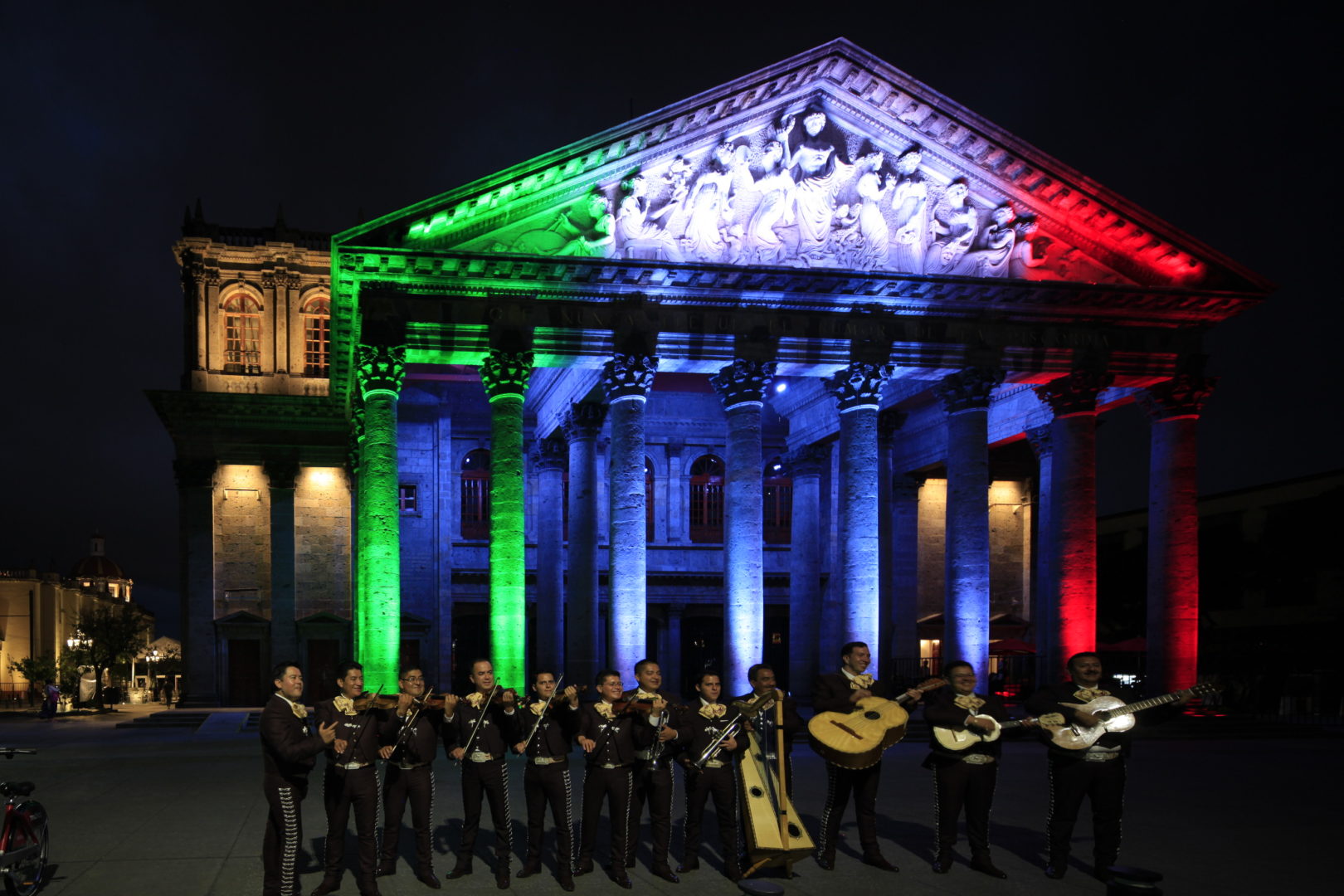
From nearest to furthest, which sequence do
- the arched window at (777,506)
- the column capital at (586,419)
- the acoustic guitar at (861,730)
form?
the acoustic guitar at (861,730) → the column capital at (586,419) → the arched window at (777,506)

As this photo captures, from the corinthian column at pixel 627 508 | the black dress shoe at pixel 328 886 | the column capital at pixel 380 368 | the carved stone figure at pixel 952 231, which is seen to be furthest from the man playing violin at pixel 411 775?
the carved stone figure at pixel 952 231

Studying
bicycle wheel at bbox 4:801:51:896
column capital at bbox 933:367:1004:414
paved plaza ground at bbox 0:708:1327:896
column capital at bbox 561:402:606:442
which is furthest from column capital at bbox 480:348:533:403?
bicycle wheel at bbox 4:801:51:896

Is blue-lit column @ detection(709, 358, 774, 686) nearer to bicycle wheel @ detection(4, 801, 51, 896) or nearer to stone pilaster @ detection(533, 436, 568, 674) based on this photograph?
stone pilaster @ detection(533, 436, 568, 674)

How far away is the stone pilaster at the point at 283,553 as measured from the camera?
124 feet

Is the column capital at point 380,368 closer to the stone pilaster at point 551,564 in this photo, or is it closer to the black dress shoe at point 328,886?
the stone pilaster at point 551,564

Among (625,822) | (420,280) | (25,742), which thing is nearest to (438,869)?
(625,822)

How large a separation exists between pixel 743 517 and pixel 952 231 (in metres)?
9.08

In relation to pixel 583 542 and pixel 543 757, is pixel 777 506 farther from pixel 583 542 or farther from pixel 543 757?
pixel 543 757

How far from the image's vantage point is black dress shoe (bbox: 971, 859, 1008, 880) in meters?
11.1

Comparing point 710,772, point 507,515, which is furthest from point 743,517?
point 710,772

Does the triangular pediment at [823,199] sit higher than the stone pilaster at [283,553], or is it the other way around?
the triangular pediment at [823,199]

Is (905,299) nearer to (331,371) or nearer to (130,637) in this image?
(331,371)

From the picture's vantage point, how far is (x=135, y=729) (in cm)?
3419

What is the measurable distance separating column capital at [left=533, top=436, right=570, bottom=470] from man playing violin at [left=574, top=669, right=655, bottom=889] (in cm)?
2450
